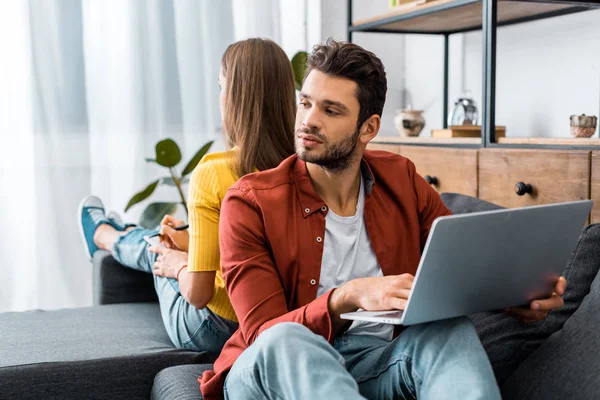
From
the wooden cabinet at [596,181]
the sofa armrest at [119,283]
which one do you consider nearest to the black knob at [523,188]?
the wooden cabinet at [596,181]

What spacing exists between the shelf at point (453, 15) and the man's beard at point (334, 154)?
0.95 meters

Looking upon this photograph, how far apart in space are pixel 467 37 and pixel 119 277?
1.79 metres

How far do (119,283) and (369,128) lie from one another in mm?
1215

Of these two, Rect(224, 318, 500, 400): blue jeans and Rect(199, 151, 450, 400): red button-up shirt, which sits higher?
Rect(199, 151, 450, 400): red button-up shirt

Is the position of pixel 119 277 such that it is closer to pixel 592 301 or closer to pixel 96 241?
pixel 96 241

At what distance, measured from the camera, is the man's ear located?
5.20 ft

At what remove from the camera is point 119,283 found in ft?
8.14

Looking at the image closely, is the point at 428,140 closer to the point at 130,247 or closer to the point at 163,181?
the point at 130,247

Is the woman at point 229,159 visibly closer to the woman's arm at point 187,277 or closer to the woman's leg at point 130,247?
the woman's arm at point 187,277

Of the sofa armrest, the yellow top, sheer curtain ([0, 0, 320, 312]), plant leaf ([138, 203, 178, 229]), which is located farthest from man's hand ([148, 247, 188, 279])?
sheer curtain ([0, 0, 320, 312])

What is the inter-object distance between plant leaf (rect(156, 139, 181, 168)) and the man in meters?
1.52

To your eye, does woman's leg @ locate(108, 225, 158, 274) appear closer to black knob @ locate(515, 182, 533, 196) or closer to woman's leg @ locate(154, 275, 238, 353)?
woman's leg @ locate(154, 275, 238, 353)

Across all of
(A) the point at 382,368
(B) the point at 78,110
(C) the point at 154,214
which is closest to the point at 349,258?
(A) the point at 382,368

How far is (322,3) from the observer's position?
3.86 metres
